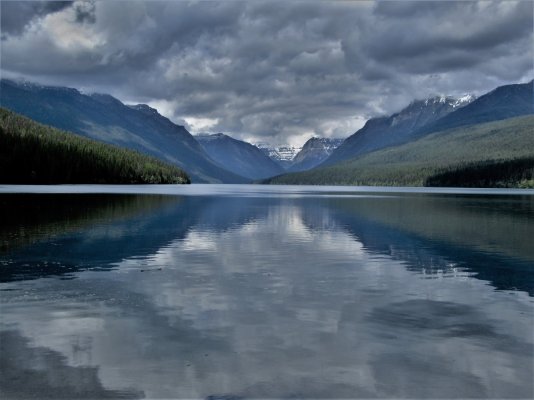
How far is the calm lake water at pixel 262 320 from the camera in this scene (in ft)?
50.4

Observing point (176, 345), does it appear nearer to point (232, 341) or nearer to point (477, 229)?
point (232, 341)

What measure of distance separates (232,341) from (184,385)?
14.1 ft

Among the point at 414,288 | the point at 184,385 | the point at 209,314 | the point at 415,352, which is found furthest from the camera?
the point at 414,288

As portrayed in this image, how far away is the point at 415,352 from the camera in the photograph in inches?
707

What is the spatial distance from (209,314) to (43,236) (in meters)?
31.5

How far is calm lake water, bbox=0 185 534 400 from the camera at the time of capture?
50.4 ft

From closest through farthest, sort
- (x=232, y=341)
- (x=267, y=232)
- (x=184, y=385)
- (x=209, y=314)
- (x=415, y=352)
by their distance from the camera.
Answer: (x=184, y=385) → (x=415, y=352) → (x=232, y=341) → (x=209, y=314) → (x=267, y=232)

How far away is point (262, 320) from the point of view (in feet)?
72.8

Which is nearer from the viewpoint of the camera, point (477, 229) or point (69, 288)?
point (69, 288)

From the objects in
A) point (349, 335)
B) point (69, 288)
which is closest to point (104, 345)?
point (349, 335)

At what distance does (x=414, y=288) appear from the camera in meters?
29.6

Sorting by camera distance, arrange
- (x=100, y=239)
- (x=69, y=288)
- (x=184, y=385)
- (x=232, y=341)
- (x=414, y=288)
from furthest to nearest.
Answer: (x=100, y=239) < (x=414, y=288) < (x=69, y=288) < (x=232, y=341) < (x=184, y=385)

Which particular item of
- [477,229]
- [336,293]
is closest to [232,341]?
[336,293]

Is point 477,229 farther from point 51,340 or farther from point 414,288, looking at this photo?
point 51,340
